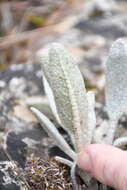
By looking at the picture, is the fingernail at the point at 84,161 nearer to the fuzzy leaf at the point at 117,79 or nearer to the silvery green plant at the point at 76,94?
the silvery green plant at the point at 76,94

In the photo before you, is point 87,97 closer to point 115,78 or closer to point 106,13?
point 115,78

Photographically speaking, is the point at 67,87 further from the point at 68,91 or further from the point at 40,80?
the point at 40,80

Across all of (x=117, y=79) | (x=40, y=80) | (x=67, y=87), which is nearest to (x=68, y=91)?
(x=67, y=87)

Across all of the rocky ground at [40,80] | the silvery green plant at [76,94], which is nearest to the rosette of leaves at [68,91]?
the silvery green plant at [76,94]

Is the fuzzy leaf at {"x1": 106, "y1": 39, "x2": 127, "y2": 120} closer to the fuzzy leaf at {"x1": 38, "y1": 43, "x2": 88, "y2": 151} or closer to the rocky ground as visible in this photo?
the fuzzy leaf at {"x1": 38, "y1": 43, "x2": 88, "y2": 151}

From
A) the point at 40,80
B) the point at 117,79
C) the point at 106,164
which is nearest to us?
the point at 106,164

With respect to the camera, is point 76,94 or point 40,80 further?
point 40,80

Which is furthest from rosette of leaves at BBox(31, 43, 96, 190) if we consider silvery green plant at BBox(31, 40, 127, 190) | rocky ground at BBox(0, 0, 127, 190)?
rocky ground at BBox(0, 0, 127, 190)
